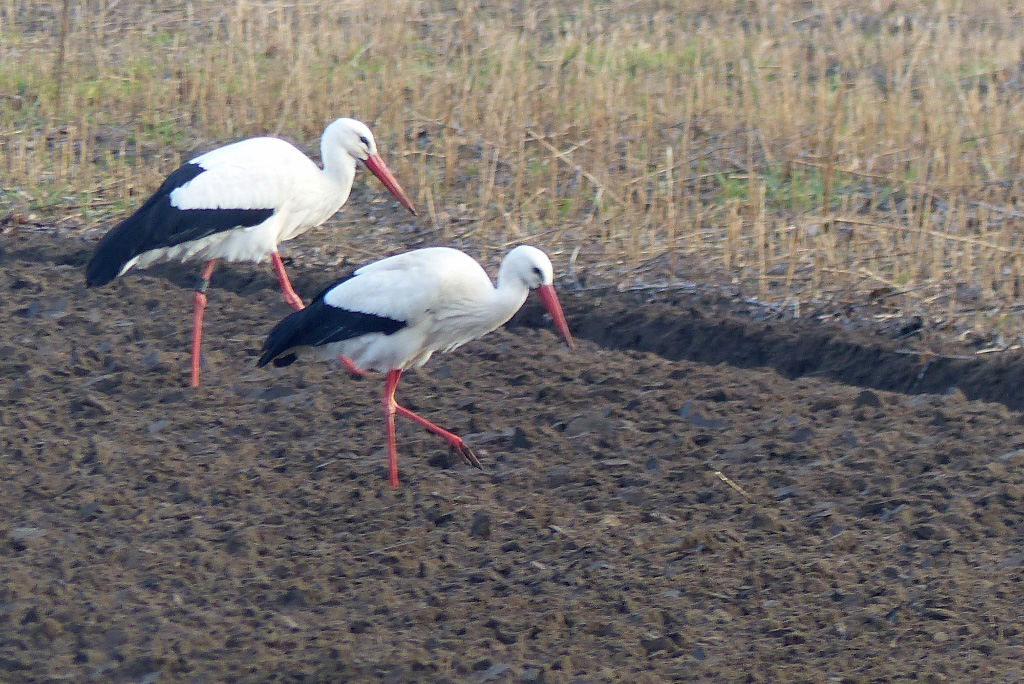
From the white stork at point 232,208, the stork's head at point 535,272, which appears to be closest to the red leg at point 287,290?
the white stork at point 232,208

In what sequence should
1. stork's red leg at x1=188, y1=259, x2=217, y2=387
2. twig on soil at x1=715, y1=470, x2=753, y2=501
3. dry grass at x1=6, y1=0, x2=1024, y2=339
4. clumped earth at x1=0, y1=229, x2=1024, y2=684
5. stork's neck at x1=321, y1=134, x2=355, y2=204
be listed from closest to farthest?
clumped earth at x1=0, y1=229, x2=1024, y2=684 < twig on soil at x1=715, y1=470, x2=753, y2=501 < stork's red leg at x1=188, y1=259, x2=217, y2=387 < stork's neck at x1=321, y1=134, x2=355, y2=204 < dry grass at x1=6, y1=0, x2=1024, y2=339

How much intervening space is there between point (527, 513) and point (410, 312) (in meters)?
1.04

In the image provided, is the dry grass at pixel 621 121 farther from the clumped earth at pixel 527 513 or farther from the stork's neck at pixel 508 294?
the stork's neck at pixel 508 294

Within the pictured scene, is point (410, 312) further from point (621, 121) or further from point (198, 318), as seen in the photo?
point (621, 121)

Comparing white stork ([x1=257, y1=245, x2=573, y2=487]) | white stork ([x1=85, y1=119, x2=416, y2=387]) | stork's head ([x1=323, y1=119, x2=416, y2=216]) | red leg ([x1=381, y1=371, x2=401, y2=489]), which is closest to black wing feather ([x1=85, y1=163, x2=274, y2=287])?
white stork ([x1=85, y1=119, x2=416, y2=387])

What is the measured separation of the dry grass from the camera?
7.26 metres

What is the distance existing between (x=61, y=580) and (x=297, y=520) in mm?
851

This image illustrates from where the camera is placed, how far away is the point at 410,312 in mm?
5184

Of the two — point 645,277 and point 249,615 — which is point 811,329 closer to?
point 645,277

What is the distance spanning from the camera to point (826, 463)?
15.9 feet

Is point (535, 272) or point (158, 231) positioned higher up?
point (535, 272)

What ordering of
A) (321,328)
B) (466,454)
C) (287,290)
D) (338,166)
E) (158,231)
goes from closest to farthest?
(466,454) → (321,328) → (158,231) → (287,290) → (338,166)

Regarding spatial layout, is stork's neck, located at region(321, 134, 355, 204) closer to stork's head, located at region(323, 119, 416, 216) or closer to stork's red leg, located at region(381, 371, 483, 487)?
stork's head, located at region(323, 119, 416, 216)

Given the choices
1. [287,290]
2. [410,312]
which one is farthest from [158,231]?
[410,312]
